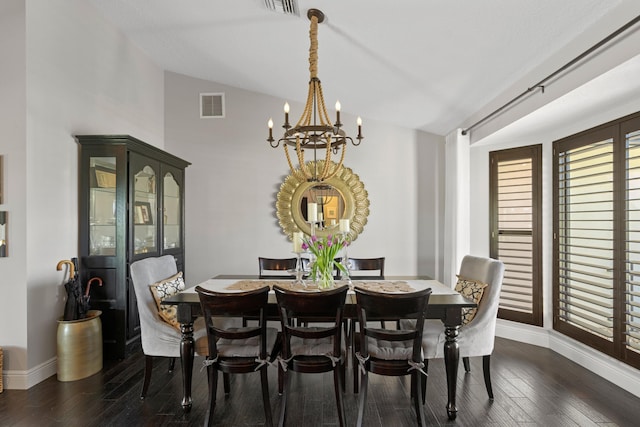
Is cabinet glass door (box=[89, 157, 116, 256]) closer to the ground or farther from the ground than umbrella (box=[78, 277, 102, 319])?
farther from the ground

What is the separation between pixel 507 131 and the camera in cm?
363

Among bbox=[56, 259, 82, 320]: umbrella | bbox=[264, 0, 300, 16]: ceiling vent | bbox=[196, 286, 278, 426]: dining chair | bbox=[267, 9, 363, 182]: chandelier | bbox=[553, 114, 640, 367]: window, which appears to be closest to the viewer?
bbox=[196, 286, 278, 426]: dining chair

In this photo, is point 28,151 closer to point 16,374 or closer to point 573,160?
point 16,374

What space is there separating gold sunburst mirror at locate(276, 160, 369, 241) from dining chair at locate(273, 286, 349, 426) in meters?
2.43

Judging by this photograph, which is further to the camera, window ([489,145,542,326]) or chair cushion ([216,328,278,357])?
window ([489,145,542,326])

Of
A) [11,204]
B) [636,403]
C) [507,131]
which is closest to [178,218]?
[11,204]

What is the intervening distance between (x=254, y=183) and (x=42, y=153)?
2.30m

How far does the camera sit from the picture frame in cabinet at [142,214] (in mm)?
3576

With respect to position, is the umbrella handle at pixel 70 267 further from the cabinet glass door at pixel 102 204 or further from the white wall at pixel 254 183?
the white wall at pixel 254 183

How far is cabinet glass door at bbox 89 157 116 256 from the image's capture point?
338 centimetres

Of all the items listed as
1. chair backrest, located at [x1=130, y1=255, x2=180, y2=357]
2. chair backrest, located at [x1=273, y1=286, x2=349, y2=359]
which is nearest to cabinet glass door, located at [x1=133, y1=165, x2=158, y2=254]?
chair backrest, located at [x1=130, y1=255, x2=180, y2=357]

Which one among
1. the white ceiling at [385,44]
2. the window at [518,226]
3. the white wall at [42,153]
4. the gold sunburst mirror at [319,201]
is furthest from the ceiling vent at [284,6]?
the window at [518,226]

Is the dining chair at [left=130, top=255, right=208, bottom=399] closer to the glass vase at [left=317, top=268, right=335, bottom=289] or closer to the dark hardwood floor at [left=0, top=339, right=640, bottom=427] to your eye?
the dark hardwood floor at [left=0, top=339, right=640, bottom=427]

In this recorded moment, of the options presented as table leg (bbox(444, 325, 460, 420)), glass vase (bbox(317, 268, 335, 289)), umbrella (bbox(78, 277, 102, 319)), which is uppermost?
glass vase (bbox(317, 268, 335, 289))
